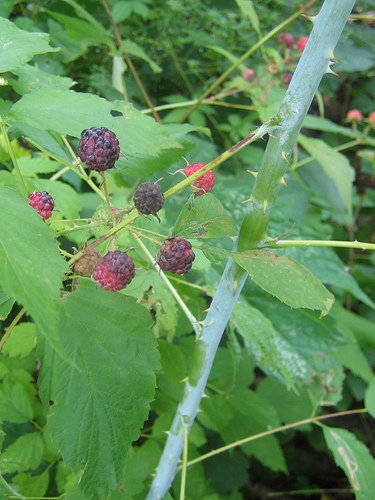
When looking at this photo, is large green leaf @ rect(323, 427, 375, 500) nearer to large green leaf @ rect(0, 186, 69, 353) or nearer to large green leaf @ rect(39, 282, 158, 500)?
large green leaf @ rect(39, 282, 158, 500)

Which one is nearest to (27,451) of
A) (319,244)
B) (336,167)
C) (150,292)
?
(150,292)

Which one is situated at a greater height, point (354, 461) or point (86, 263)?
point (86, 263)

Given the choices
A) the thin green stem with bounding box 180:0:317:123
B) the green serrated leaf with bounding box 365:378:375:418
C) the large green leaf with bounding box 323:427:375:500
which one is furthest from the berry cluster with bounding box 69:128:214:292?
the thin green stem with bounding box 180:0:317:123

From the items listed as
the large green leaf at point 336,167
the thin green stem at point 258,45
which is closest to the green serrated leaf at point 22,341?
the thin green stem at point 258,45

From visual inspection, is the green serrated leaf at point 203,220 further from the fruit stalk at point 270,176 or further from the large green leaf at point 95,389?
the large green leaf at point 95,389

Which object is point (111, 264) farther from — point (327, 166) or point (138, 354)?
point (327, 166)

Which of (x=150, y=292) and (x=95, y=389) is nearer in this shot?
(x=95, y=389)

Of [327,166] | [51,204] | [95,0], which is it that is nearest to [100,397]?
[51,204]

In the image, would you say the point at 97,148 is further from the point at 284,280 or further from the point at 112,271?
the point at 284,280
